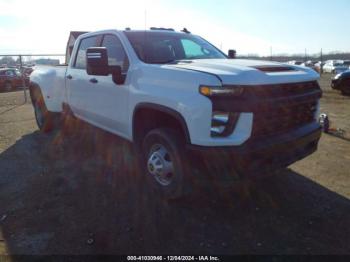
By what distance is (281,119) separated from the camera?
11.0 ft

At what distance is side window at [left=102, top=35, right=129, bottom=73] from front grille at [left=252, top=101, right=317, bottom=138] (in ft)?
6.27

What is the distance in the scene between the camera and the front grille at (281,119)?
10.2 feet

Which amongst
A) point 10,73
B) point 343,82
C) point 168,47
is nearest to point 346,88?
point 343,82

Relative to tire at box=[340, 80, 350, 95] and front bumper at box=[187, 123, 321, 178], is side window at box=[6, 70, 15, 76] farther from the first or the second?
front bumper at box=[187, 123, 321, 178]

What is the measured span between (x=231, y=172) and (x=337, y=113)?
7873 mm

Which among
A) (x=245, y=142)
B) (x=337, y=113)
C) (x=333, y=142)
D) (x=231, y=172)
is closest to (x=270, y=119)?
(x=245, y=142)

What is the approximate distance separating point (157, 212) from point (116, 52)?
2.28 meters

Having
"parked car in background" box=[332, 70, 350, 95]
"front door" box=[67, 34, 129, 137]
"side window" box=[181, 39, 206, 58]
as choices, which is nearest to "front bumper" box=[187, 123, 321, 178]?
"front door" box=[67, 34, 129, 137]

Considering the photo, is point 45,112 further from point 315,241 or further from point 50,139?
point 315,241

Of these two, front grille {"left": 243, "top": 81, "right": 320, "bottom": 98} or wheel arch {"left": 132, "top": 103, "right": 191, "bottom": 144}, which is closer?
front grille {"left": 243, "top": 81, "right": 320, "bottom": 98}

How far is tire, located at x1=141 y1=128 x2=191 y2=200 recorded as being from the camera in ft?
11.1

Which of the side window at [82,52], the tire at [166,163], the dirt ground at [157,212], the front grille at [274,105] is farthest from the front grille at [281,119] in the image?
the side window at [82,52]

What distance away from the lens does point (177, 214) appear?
3572 millimetres

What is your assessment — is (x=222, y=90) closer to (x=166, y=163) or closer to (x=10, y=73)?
(x=166, y=163)
